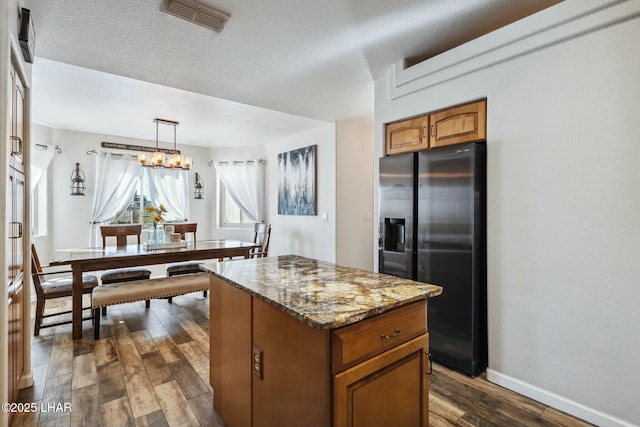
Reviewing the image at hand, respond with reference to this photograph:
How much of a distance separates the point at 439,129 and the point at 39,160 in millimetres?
5353

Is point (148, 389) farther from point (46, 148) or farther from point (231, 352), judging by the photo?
point (46, 148)

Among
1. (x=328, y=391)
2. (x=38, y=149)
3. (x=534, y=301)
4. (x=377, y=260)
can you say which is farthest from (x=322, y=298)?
(x=38, y=149)

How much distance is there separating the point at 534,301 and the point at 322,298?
156cm

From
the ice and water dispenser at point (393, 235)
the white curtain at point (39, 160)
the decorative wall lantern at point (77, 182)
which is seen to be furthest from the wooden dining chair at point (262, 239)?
the white curtain at point (39, 160)

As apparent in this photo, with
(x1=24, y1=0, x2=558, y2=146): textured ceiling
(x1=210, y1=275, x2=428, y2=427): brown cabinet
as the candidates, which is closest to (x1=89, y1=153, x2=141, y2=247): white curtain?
(x1=24, y1=0, x2=558, y2=146): textured ceiling

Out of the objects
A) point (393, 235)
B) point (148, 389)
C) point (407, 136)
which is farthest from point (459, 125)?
point (148, 389)

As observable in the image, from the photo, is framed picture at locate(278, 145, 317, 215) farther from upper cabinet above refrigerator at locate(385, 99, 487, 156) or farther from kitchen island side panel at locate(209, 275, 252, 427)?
kitchen island side panel at locate(209, 275, 252, 427)

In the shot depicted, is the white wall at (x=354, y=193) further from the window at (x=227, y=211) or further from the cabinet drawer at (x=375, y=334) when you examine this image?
the cabinet drawer at (x=375, y=334)

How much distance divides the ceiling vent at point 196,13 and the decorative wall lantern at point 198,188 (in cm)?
445

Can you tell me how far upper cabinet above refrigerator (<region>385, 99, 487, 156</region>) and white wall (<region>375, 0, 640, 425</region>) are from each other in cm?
8

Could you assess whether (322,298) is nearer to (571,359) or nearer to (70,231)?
(571,359)

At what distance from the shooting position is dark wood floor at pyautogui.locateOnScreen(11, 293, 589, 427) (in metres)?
1.82

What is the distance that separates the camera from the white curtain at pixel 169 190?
225 inches

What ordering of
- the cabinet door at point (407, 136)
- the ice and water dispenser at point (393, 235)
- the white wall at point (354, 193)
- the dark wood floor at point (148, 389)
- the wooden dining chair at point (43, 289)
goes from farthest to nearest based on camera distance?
the white wall at point (354, 193) < the wooden dining chair at point (43, 289) < the ice and water dispenser at point (393, 235) < the cabinet door at point (407, 136) < the dark wood floor at point (148, 389)
